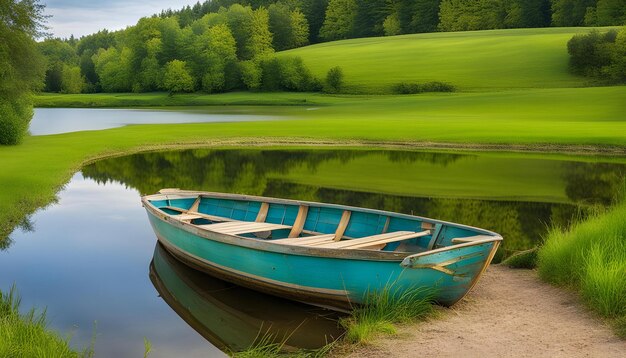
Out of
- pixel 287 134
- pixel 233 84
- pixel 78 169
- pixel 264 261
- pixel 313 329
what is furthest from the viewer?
pixel 233 84

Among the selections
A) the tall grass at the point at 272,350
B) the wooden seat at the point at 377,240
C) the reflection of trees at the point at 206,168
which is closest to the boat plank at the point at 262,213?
the wooden seat at the point at 377,240

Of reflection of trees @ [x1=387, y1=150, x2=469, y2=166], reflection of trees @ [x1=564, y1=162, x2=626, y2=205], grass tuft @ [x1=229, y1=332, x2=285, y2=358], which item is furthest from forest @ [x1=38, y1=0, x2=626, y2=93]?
grass tuft @ [x1=229, y1=332, x2=285, y2=358]

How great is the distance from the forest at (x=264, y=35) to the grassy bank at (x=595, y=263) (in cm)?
7721

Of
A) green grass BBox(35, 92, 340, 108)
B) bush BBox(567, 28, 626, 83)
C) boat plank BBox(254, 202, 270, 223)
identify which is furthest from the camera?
green grass BBox(35, 92, 340, 108)

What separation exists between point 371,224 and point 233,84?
308 feet

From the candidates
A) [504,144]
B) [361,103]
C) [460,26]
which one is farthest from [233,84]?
[504,144]

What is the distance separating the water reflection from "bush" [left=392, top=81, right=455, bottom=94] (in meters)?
46.6

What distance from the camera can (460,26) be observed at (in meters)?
137

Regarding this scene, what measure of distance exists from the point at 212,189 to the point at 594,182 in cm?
1378

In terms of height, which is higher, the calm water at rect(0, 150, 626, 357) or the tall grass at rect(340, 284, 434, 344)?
the tall grass at rect(340, 284, 434, 344)

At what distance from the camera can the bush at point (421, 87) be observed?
78750mm

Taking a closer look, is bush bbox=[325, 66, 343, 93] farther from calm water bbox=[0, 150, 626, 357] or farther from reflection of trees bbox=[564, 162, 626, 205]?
reflection of trees bbox=[564, 162, 626, 205]

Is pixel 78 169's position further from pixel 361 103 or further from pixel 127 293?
pixel 361 103

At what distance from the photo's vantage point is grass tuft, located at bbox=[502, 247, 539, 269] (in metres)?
12.9
